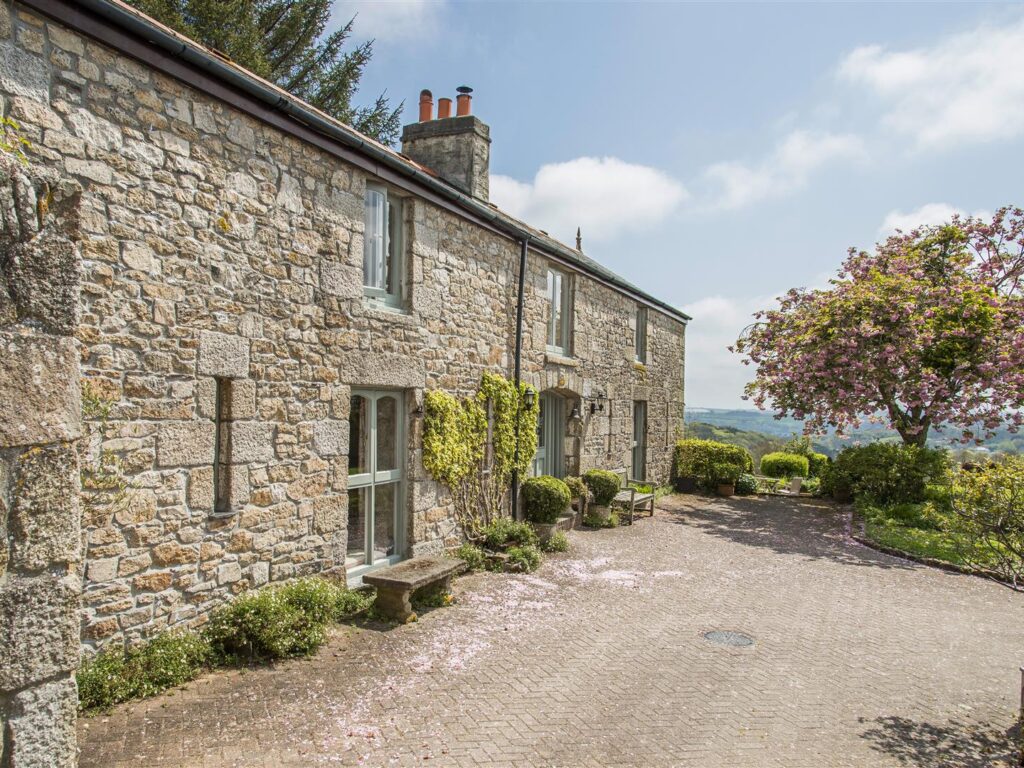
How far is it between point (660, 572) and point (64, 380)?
8784mm

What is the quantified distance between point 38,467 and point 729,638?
6605 mm

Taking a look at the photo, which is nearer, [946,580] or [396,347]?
[396,347]

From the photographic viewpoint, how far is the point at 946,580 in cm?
991

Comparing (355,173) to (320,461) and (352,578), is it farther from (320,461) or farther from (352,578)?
(352,578)

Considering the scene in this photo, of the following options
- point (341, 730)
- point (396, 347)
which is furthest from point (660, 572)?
point (341, 730)

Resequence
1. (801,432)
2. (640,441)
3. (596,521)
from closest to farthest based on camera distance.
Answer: (596,521), (640,441), (801,432)

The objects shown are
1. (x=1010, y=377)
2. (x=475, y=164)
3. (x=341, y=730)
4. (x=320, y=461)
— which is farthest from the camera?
(x=1010, y=377)

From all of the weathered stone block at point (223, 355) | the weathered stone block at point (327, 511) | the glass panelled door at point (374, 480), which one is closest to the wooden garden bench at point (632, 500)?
the glass panelled door at point (374, 480)

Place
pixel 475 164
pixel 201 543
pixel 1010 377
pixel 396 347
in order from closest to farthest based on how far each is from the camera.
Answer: pixel 201 543 < pixel 396 347 < pixel 475 164 < pixel 1010 377

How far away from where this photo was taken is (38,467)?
2.05 meters

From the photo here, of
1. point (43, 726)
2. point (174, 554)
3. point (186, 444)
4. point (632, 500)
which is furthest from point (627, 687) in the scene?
point (632, 500)

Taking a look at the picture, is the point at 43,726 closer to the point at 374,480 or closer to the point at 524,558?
the point at 374,480

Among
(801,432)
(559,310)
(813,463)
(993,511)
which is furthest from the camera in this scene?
(813,463)

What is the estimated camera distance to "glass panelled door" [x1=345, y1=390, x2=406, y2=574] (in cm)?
779
